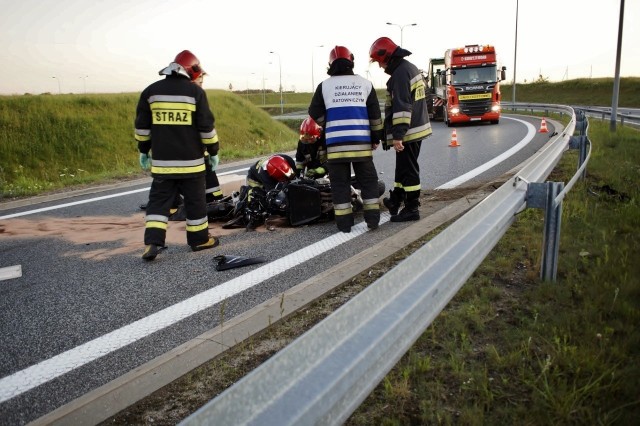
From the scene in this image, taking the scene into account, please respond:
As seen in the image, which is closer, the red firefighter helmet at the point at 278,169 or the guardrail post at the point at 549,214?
the guardrail post at the point at 549,214

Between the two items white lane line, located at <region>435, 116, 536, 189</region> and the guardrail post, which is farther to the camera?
white lane line, located at <region>435, 116, 536, 189</region>

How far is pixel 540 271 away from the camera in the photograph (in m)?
3.68

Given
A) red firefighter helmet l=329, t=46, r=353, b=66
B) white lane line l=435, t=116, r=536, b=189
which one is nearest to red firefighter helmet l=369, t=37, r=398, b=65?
red firefighter helmet l=329, t=46, r=353, b=66

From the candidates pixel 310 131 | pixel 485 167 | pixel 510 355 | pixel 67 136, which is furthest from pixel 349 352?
pixel 67 136

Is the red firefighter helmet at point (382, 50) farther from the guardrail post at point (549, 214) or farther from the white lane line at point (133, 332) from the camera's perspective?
the guardrail post at point (549, 214)

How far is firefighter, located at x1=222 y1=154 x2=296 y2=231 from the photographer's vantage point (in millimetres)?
6082

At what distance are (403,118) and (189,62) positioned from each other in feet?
7.67

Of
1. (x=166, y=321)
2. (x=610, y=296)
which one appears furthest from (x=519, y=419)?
(x=166, y=321)

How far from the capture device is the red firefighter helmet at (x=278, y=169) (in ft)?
21.6

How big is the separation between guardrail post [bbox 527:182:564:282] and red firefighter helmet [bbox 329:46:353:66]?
10.1 ft

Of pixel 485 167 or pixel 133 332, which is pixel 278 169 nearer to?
pixel 133 332

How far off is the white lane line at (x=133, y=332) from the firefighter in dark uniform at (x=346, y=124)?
1.10m

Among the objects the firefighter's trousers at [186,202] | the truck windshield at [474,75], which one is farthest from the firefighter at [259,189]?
the truck windshield at [474,75]

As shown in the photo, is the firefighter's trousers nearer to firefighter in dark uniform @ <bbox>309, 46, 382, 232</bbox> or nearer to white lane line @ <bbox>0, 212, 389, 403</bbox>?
white lane line @ <bbox>0, 212, 389, 403</bbox>
